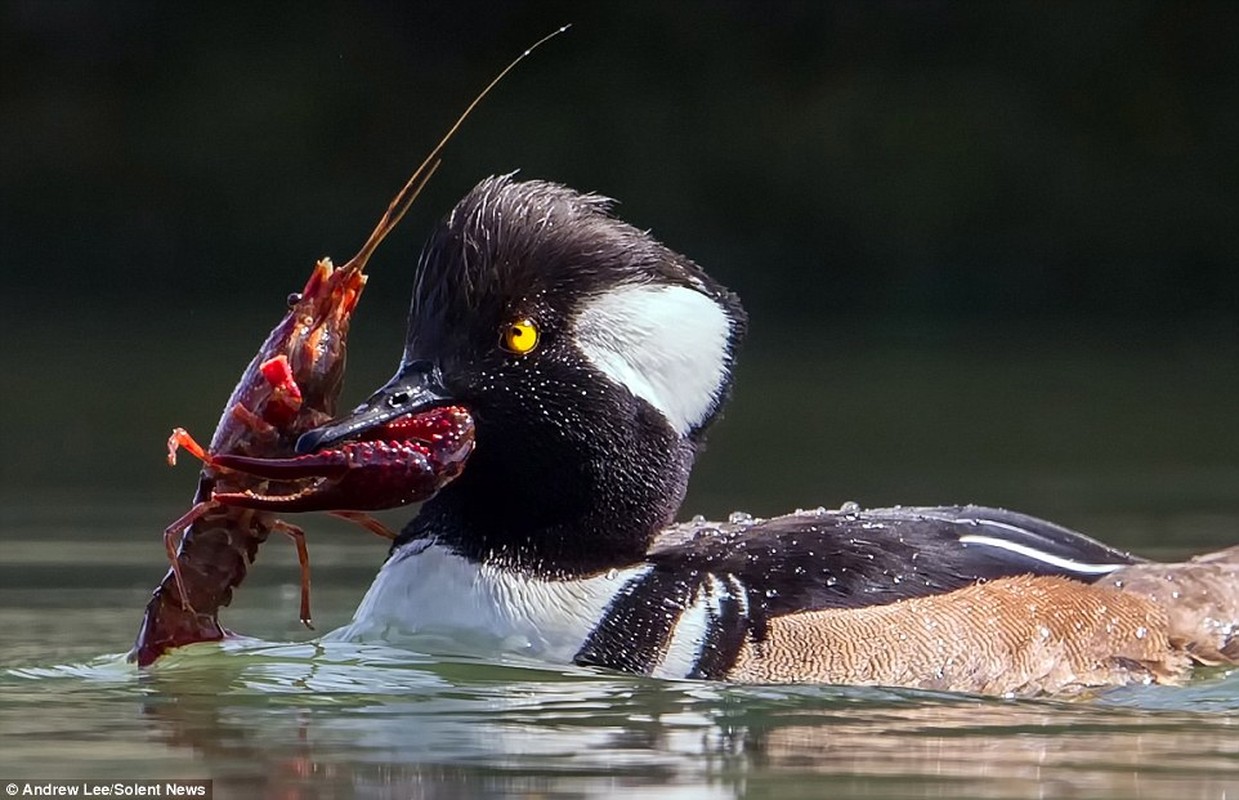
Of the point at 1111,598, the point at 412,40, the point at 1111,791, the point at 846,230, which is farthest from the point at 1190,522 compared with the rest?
the point at 412,40

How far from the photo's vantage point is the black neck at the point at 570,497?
756 centimetres

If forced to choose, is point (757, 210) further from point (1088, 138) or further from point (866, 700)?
point (866, 700)

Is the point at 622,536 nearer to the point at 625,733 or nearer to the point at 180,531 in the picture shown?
the point at 625,733

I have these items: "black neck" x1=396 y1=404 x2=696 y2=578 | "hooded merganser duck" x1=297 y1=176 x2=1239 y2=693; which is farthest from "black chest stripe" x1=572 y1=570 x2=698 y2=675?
"black neck" x1=396 y1=404 x2=696 y2=578

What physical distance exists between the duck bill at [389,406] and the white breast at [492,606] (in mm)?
464

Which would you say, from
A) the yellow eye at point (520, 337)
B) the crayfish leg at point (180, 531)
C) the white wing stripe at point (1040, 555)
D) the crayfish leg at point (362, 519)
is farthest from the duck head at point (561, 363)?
the white wing stripe at point (1040, 555)

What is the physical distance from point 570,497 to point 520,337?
17.2 inches

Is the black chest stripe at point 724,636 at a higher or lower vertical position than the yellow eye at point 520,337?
lower

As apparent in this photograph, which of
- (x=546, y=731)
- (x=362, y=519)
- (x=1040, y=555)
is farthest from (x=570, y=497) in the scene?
(x=1040, y=555)

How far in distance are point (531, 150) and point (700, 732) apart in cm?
1858

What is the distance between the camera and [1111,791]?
605 cm

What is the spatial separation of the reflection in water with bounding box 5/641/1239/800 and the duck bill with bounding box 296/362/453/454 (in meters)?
0.65

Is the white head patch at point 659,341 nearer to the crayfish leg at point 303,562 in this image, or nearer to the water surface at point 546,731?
the water surface at point 546,731

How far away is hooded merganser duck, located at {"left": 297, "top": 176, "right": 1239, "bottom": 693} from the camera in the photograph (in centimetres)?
744
